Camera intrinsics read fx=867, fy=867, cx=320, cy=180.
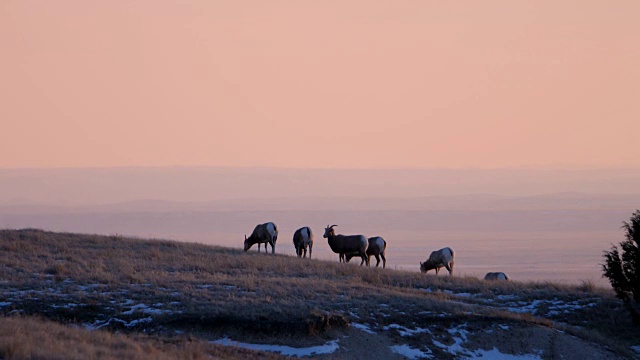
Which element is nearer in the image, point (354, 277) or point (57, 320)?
point (57, 320)

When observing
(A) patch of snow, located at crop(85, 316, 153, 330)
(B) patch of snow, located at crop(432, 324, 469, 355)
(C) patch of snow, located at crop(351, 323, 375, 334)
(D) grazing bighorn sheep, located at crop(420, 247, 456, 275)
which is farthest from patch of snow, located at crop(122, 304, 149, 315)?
(D) grazing bighorn sheep, located at crop(420, 247, 456, 275)

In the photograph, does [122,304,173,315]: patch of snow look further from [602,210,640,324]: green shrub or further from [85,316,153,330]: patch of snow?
[602,210,640,324]: green shrub

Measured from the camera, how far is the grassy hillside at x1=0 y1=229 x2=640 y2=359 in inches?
829

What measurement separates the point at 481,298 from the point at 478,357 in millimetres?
8480

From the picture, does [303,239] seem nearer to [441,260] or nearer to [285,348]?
[441,260]

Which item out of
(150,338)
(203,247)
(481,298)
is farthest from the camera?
(203,247)

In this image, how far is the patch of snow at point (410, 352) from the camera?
24689mm

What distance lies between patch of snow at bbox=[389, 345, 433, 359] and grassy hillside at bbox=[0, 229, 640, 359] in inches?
5.4

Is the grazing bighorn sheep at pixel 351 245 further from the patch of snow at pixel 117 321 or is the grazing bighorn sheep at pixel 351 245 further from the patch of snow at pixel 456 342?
the patch of snow at pixel 117 321

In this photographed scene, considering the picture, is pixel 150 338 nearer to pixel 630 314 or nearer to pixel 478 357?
pixel 478 357

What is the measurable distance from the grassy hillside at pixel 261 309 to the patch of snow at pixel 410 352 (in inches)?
5.4

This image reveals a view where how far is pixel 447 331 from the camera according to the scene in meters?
26.7

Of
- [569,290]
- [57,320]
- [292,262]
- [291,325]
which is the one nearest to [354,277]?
[292,262]

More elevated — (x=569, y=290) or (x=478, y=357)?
(x=569, y=290)
